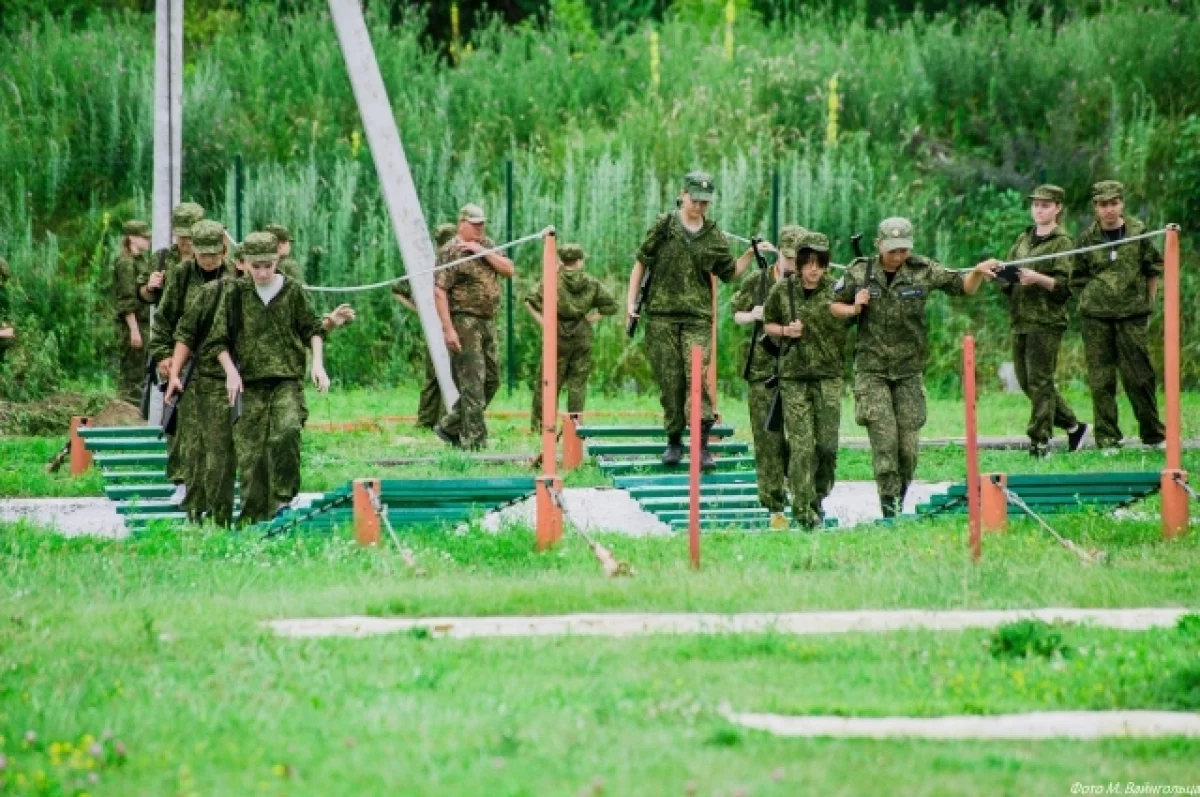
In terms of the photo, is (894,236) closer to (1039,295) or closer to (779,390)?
(779,390)

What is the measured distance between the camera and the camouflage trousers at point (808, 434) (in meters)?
14.8

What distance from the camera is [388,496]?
1397 cm

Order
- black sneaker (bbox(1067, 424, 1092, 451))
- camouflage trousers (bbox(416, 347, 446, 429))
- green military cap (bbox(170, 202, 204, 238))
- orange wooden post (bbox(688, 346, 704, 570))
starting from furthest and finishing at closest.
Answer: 1. camouflage trousers (bbox(416, 347, 446, 429))
2. black sneaker (bbox(1067, 424, 1092, 451))
3. green military cap (bbox(170, 202, 204, 238))
4. orange wooden post (bbox(688, 346, 704, 570))

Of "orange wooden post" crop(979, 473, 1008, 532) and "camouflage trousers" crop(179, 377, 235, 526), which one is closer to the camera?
"orange wooden post" crop(979, 473, 1008, 532)

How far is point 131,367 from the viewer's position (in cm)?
2383

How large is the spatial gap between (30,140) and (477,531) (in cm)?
1866

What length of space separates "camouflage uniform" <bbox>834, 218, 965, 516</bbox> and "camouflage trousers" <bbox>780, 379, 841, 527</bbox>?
191 mm

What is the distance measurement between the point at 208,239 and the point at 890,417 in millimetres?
4418

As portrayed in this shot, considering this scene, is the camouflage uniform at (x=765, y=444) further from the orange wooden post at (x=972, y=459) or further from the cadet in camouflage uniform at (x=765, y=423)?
the orange wooden post at (x=972, y=459)

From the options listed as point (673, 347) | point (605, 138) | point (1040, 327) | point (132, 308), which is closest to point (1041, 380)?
point (1040, 327)

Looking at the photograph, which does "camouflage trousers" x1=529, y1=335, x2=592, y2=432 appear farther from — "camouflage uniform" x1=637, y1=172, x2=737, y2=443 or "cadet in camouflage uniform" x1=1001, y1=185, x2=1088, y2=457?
"camouflage uniform" x1=637, y1=172, x2=737, y2=443

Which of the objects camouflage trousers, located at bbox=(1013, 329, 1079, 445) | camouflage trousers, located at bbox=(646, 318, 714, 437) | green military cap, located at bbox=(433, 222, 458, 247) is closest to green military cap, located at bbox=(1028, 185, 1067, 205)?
camouflage trousers, located at bbox=(1013, 329, 1079, 445)

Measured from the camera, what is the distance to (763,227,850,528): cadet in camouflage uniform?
1482cm

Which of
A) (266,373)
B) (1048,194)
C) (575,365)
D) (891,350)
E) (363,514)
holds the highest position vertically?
(1048,194)
